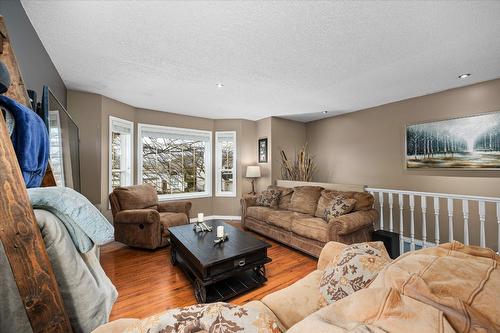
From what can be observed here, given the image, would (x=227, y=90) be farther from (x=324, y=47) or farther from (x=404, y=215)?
(x=404, y=215)

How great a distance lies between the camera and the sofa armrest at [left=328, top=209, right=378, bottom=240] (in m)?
2.54

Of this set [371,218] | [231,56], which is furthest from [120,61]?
[371,218]

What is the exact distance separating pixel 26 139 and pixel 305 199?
133 inches

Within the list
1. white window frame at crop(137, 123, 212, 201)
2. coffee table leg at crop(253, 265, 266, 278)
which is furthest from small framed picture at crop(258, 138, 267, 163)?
coffee table leg at crop(253, 265, 266, 278)

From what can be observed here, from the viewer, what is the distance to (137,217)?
2.97 metres

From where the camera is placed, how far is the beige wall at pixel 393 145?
2.75 m

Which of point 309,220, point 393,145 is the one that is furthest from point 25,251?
point 393,145

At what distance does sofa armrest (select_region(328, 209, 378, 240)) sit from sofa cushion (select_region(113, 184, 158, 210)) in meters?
2.92

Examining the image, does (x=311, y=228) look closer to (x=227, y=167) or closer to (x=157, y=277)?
(x=157, y=277)

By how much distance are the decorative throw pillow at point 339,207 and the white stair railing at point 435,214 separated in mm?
653

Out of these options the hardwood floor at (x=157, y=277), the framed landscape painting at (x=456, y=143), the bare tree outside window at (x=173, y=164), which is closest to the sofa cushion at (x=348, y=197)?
the hardwood floor at (x=157, y=277)

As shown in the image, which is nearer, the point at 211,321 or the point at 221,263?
the point at 211,321

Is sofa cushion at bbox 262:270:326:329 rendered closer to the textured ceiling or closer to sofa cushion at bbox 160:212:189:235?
the textured ceiling

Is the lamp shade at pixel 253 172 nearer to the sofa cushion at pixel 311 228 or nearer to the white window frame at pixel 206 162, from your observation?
the white window frame at pixel 206 162
